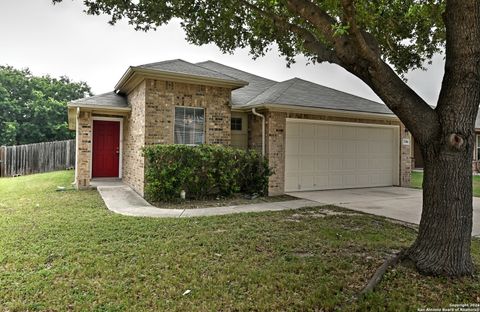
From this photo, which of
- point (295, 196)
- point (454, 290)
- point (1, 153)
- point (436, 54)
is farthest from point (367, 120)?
point (1, 153)

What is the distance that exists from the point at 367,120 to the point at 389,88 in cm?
828

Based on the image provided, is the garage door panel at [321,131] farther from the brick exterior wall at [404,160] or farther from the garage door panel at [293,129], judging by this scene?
the brick exterior wall at [404,160]

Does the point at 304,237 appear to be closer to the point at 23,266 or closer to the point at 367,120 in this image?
the point at 23,266

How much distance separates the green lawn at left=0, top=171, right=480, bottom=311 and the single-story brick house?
3.72 m

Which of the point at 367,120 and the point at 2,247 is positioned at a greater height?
the point at 367,120

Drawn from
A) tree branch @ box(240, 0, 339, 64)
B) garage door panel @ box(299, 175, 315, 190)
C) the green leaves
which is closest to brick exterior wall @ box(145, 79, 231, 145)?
garage door panel @ box(299, 175, 315, 190)

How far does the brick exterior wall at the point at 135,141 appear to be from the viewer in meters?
9.09

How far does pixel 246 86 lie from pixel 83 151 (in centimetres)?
647

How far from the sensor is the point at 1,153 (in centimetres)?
1639

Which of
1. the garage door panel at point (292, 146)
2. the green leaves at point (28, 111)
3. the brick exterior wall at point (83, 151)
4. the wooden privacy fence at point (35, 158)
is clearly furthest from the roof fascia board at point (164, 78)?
the green leaves at point (28, 111)

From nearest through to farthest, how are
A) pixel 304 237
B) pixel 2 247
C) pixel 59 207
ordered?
pixel 2 247, pixel 304 237, pixel 59 207

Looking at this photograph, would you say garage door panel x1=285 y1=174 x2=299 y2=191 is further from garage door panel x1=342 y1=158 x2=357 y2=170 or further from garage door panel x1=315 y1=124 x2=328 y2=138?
garage door panel x1=342 y1=158 x2=357 y2=170

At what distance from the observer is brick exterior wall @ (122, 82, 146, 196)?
909 cm

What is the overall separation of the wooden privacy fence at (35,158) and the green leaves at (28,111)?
27.3 feet
